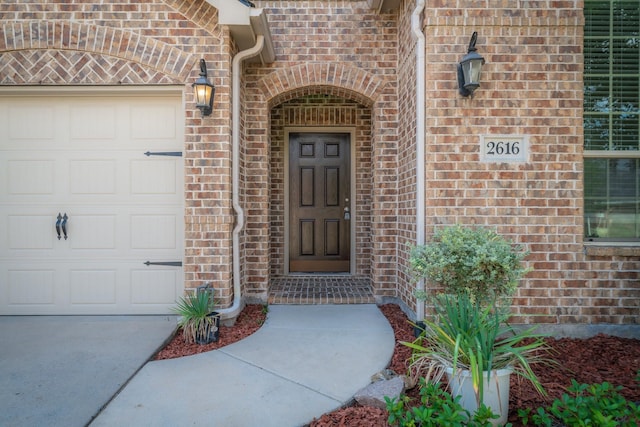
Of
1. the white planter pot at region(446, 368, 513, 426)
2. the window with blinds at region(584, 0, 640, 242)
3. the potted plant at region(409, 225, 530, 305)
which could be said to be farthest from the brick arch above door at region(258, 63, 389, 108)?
the white planter pot at region(446, 368, 513, 426)

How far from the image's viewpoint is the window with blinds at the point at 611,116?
11.3ft

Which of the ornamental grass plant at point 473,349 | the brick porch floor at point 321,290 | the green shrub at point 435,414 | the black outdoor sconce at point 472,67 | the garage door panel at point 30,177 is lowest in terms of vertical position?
the green shrub at point 435,414

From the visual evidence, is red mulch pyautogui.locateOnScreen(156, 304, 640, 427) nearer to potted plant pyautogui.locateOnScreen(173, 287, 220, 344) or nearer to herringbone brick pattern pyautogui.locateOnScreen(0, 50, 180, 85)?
potted plant pyautogui.locateOnScreen(173, 287, 220, 344)

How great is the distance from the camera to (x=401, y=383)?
238 centimetres

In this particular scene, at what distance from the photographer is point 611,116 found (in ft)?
11.4

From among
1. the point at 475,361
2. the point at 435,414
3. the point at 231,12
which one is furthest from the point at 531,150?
the point at 231,12

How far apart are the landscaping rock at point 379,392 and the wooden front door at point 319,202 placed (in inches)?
126

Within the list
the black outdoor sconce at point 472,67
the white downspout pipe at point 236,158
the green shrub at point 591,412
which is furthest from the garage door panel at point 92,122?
the green shrub at point 591,412

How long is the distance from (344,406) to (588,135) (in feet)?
10.7

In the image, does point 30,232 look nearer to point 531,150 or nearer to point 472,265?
point 472,265

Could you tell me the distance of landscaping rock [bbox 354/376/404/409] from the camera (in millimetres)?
2242

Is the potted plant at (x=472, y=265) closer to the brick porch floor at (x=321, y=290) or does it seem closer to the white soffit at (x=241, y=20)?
the brick porch floor at (x=321, y=290)

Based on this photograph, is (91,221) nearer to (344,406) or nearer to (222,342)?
(222,342)

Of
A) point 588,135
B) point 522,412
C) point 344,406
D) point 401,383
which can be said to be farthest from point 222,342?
point 588,135
